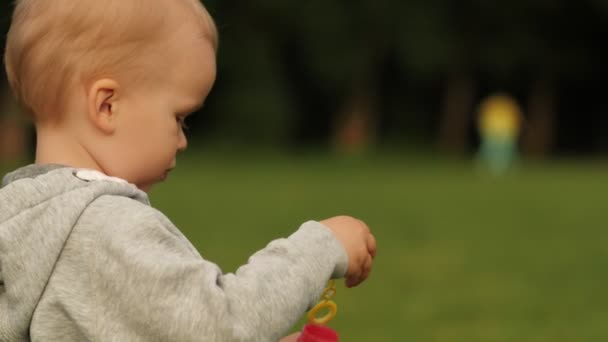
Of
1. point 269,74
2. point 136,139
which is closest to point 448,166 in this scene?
point 269,74

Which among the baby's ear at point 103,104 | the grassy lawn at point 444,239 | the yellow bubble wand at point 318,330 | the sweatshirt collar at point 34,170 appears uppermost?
the baby's ear at point 103,104

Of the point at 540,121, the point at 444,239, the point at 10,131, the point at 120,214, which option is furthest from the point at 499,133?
the point at 120,214

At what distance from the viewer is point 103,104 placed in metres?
2.06

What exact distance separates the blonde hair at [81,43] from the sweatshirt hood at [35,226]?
0.17m

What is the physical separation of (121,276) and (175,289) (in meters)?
0.09

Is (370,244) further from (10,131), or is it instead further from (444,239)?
(10,131)

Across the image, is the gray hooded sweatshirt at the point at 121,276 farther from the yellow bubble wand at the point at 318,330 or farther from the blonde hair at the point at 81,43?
the blonde hair at the point at 81,43

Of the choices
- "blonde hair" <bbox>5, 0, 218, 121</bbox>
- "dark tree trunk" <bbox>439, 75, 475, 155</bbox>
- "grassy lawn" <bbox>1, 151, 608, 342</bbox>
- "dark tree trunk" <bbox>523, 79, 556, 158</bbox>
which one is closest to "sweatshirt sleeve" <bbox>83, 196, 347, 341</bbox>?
"blonde hair" <bbox>5, 0, 218, 121</bbox>

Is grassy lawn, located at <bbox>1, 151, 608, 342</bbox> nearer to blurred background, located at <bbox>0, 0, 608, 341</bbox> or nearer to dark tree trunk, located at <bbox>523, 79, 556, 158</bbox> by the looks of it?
→ blurred background, located at <bbox>0, 0, 608, 341</bbox>

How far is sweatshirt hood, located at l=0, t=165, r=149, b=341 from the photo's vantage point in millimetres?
1898

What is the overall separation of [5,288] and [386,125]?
34993 millimetres

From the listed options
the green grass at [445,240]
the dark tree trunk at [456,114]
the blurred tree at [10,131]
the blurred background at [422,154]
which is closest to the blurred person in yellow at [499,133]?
the blurred background at [422,154]

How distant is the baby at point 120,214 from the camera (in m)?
1.86

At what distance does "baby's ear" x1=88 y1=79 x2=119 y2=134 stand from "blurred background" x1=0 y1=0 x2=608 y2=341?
369 cm
